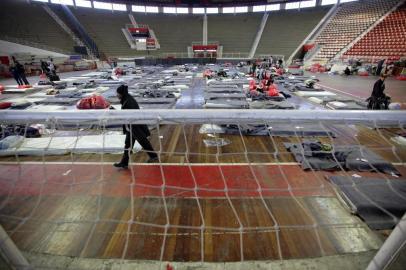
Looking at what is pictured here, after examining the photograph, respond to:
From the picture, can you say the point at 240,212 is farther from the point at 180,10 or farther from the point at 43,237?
the point at 180,10

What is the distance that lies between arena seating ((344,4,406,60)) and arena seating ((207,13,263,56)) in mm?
12596

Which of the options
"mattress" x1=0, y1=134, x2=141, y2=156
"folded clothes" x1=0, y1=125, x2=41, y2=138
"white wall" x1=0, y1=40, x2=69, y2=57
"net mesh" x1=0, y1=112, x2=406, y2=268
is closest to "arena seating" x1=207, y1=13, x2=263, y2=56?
"white wall" x1=0, y1=40, x2=69, y2=57

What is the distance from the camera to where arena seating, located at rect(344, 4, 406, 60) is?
18875 mm

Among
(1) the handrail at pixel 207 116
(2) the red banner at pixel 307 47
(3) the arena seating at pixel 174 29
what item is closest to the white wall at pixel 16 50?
(3) the arena seating at pixel 174 29

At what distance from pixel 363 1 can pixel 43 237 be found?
37.3 m

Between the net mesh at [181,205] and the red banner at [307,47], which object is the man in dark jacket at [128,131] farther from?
the red banner at [307,47]

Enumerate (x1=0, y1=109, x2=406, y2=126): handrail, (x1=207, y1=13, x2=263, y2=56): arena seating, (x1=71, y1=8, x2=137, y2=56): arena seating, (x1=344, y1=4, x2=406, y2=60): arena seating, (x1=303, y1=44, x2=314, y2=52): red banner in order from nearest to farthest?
(x1=0, y1=109, x2=406, y2=126): handrail
(x1=344, y1=4, x2=406, y2=60): arena seating
(x1=303, y1=44, x2=314, y2=52): red banner
(x1=71, y1=8, x2=137, y2=56): arena seating
(x1=207, y1=13, x2=263, y2=56): arena seating

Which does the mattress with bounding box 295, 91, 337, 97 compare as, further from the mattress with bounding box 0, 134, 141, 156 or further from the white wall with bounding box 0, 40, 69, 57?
the white wall with bounding box 0, 40, 69, 57

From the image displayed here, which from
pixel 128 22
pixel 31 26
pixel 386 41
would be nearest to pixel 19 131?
pixel 31 26

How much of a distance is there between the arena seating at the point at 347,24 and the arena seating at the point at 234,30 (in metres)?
8.63

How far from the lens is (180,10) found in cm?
3500

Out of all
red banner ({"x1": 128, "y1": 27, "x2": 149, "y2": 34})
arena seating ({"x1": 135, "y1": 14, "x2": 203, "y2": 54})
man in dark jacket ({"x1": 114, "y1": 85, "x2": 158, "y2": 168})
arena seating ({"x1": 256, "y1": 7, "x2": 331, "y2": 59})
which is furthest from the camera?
arena seating ({"x1": 135, "y1": 14, "x2": 203, "y2": 54})

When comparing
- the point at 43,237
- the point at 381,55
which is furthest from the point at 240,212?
the point at 381,55

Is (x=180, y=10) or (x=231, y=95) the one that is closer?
(x=231, y=95)
